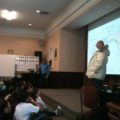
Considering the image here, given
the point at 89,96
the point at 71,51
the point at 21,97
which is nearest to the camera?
the point at 21,97

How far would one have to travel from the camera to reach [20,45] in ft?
41.1

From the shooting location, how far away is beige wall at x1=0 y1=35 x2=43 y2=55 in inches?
485

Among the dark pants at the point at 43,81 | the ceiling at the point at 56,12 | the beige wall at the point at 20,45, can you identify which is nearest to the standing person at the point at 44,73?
the dark pants at the point at 43,81

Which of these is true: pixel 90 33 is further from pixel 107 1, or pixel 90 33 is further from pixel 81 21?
pixel 107 1

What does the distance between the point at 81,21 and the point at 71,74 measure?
242cm

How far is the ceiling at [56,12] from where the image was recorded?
6.41m

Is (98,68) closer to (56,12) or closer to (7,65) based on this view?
(56,12)

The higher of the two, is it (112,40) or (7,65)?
(112,40)

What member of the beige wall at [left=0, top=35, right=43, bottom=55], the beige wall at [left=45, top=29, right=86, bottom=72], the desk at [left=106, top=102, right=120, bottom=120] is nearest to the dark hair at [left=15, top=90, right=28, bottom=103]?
the desk at [left=106, top=102, right=120, bottom=120]

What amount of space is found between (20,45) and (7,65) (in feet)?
4.54

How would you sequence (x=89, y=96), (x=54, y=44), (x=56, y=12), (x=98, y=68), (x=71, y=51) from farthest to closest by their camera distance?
1. (x=54, y=44)
2. (x=71, y=51)
3. (x=56, y=12)
4. (x=98, y=68)
5. (x=89, y=96)

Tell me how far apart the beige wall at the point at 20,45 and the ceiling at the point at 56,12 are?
47 cm

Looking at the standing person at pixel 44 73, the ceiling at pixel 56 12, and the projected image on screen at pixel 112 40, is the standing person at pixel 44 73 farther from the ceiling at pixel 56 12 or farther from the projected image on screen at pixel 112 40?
the projected image on screen at pixel 112 40

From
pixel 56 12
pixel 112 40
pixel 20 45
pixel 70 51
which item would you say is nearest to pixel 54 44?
pixel 70 51
